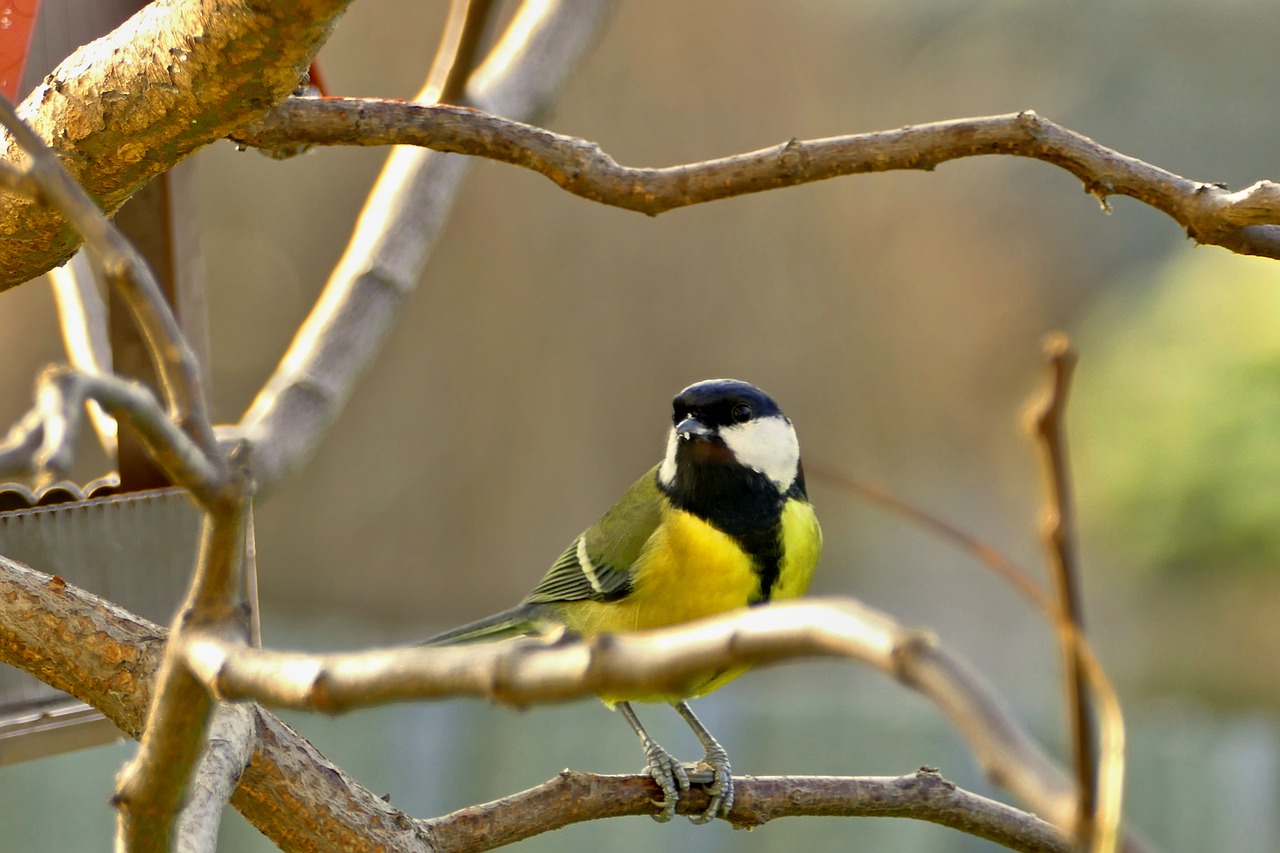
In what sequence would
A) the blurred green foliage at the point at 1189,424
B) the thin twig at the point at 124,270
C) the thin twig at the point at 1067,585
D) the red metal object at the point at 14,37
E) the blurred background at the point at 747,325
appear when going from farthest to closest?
the blurred background at the point at 747,325
the blurred green foliage at the point at 1189,424
the red metal object at the point at 14,37
the thin twig at the point at 124,270
the thin twig at the point at 1067,585

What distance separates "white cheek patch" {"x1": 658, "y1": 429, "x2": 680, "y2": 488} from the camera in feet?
4.73

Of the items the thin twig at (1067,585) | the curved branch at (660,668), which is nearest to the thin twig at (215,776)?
the curved branch at (660,668)

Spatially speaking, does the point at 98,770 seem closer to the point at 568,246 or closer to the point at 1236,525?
the point at 568,246

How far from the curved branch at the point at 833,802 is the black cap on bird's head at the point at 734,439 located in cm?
36

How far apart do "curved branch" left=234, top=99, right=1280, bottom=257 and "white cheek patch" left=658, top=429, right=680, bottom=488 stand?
1.77 feet

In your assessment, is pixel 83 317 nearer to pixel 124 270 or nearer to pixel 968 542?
pixel 124 270

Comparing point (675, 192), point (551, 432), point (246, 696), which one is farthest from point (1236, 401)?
point (246, 696)

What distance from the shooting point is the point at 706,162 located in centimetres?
90

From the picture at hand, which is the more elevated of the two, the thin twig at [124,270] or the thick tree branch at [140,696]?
the thin twig at [124,270]

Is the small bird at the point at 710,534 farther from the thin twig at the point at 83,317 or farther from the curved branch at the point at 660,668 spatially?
the curved branch at the point at 660,668

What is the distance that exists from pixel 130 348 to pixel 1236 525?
3099mm

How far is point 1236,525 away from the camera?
349 centimetres

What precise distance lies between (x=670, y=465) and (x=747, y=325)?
3.45 metres

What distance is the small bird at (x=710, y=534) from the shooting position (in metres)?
1.33
